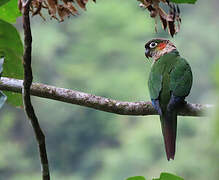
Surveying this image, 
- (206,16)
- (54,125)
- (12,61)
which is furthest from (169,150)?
(206,16)

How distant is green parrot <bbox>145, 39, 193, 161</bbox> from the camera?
87.4 inches

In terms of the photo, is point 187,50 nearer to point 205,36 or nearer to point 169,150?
point 205,36

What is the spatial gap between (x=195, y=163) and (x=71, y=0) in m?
10.7

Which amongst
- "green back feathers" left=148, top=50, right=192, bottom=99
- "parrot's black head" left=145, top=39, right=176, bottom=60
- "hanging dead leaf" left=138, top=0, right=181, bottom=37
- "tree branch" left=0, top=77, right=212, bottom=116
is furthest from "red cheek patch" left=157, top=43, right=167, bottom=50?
"hanging dead leaf" left=138, top=0, right=181, bottom=37

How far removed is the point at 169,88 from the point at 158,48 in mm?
596

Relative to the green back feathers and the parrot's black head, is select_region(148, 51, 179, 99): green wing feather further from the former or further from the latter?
the parrot's black head

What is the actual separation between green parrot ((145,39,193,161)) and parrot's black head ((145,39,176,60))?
5 cm

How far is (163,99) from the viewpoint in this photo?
2355 millimetres

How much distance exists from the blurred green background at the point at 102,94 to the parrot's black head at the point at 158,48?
854 centimetres

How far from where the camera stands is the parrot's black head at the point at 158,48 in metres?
2.92

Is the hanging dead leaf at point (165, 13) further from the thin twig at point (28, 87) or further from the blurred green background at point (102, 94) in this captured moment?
the blurred green background at point (102, 94)

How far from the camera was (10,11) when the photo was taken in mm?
1518

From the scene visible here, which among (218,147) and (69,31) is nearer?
(218,147)

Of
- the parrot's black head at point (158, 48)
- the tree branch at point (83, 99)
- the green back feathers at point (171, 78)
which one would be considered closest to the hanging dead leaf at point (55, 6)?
the tree branch at point (83, 99)
